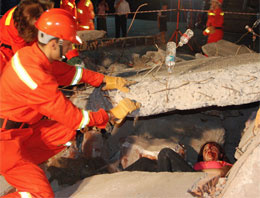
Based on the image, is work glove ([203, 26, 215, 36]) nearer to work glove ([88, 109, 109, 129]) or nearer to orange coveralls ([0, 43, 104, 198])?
work glove ([88, 109, 109, 129])

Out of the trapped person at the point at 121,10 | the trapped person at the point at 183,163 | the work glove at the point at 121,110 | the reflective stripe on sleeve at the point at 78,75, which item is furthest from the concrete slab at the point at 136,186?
the trapped person at the point at 121,10

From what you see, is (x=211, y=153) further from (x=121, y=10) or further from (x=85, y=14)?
(x=121, y=10)

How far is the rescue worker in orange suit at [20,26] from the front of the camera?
2.70m

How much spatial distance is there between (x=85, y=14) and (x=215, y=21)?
351 cm

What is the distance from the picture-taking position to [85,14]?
23.7ft

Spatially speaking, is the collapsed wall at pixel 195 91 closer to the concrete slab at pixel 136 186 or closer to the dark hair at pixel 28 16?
the concrete slab at pixel 136 186

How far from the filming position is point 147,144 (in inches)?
142

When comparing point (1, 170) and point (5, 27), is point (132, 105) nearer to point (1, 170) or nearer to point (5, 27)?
point (1, 170)

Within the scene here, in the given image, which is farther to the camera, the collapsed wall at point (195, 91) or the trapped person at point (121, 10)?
the trapped person at point (121, 10)

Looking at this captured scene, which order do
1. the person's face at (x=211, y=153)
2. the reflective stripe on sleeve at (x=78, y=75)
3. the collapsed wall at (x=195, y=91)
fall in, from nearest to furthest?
the collapsed wall at (x=195, y=91), the reflective stripe on sleeve at (x=78, y=75), the person's face at (x=211, y=153)

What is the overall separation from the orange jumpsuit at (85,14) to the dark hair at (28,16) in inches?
179

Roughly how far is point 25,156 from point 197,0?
509 inches

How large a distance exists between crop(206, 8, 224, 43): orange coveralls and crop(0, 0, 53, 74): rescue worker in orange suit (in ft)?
14.7

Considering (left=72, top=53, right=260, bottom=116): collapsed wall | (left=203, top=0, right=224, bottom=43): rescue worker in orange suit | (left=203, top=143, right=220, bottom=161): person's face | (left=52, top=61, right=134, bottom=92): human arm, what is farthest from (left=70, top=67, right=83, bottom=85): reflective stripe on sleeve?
(left=203, top=0, right=224, bottom=43): rescue worker in orange suit
